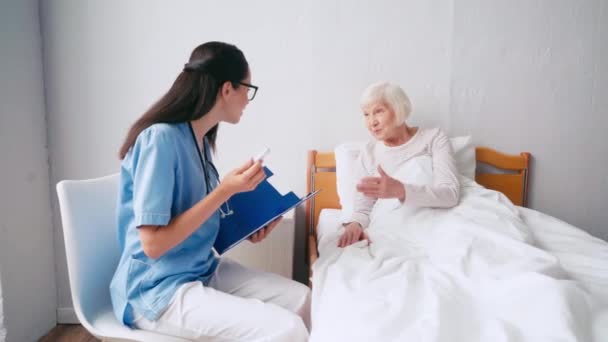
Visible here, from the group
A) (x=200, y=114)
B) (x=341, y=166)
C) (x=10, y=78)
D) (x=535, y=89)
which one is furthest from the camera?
(x=535, y=89)

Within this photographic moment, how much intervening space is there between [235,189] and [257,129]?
0.92 m

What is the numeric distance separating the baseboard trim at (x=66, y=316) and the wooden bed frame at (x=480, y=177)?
1.19 meters

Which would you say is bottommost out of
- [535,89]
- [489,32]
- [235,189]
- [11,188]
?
[11,188]

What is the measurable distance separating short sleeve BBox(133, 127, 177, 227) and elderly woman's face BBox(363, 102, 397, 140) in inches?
33.9

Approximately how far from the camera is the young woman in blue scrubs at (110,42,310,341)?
2.80 ft

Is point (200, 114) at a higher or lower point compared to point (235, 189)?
higher

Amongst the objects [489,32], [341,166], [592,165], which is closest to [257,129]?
[341,166]

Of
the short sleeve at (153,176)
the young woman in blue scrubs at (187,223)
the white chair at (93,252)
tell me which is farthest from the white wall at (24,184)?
the short sleeve at (153,176)

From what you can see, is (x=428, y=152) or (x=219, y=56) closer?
(x=219, y=56)

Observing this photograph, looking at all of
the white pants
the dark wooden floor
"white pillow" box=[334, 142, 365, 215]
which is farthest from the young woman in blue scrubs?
the dark wooden floor

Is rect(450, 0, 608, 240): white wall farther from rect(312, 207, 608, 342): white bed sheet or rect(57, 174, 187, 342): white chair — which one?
rect(57, 174, 187, 342): white chair

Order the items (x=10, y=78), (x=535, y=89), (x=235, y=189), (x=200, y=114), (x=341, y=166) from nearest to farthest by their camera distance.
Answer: (x=235, y=189)
(x=200, y=114)
(x=10, y=78)
(x=341, y=166)
(x=535, y=89)

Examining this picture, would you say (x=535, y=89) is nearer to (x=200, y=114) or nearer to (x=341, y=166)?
(x=341, y=166)

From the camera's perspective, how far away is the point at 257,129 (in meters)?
1.75
